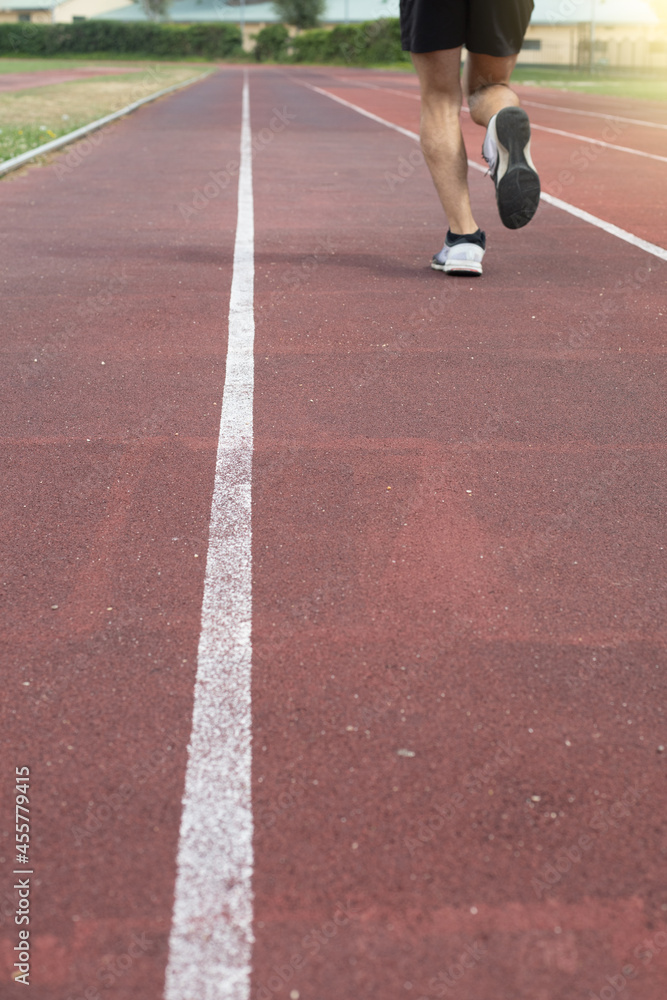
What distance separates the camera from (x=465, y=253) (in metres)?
5.96

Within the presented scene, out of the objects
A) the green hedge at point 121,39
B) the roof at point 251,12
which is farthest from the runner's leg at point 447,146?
the green hedge at point 121,39

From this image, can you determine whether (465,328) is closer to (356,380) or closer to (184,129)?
(356,380)

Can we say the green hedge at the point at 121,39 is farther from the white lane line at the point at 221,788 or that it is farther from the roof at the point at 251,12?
the white lane line at the point at 221,788

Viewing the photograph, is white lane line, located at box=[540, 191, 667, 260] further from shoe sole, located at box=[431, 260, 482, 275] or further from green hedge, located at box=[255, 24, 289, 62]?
green hedge, located at box=[255, 24, 289, 62]

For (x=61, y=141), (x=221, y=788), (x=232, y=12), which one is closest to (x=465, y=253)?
(x=221, y=788)

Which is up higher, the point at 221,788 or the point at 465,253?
the point at 465,253

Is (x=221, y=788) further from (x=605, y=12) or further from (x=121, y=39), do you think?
(x=121, y=39)

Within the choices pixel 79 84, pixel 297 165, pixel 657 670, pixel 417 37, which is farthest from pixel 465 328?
pixel 79 84

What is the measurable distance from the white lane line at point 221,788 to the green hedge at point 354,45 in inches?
3043

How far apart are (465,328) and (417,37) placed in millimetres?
1666

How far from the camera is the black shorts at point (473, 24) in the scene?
532cm

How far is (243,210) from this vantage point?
8.52 metres

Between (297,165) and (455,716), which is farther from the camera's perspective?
(297,165)

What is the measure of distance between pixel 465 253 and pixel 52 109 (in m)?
17.9
